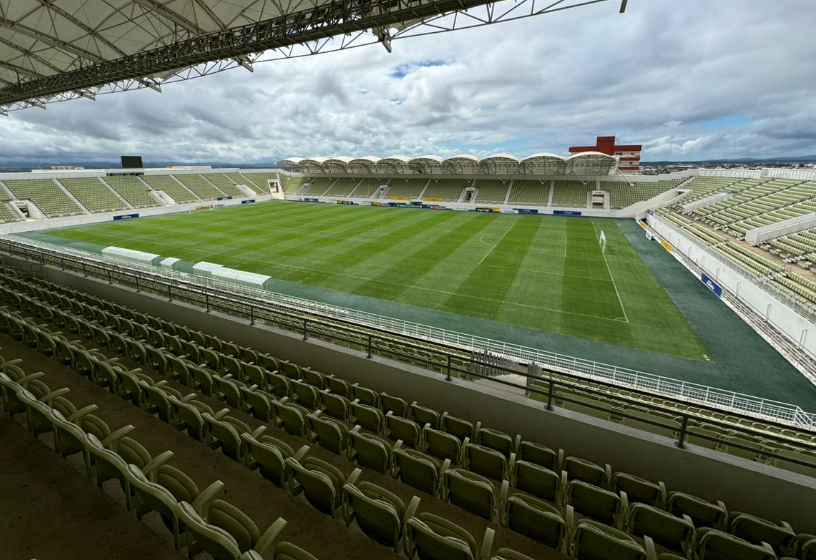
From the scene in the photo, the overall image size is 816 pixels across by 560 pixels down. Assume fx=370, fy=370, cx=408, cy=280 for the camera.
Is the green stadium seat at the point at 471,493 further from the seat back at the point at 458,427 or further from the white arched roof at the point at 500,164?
the white arched roof at the point at 500,164

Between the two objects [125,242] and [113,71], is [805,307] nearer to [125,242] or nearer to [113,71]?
[113,71]

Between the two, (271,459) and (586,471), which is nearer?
(271,459)

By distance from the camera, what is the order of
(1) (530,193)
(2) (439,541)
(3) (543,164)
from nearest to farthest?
(2) (439,541) → (3) (543,164) → (1) (530,193)

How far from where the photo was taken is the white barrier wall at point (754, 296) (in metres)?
14.2

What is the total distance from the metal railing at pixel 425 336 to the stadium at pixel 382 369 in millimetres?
149

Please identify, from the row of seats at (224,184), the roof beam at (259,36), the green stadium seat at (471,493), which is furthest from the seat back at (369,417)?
the row of seats at (224,184)

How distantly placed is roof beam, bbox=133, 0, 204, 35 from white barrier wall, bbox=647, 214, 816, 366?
87.2 ft

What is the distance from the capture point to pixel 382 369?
6574 millimetres

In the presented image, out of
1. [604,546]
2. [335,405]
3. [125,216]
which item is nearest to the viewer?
[604,546]

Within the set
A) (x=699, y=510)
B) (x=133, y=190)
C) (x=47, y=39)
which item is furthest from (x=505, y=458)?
(x=133, y=190)

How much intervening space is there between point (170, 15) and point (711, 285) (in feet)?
96.7

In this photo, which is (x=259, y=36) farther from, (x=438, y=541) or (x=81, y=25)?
(x=438, y=541)

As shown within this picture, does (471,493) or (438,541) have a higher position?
(438,541)

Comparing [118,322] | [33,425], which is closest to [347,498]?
[33,425]
